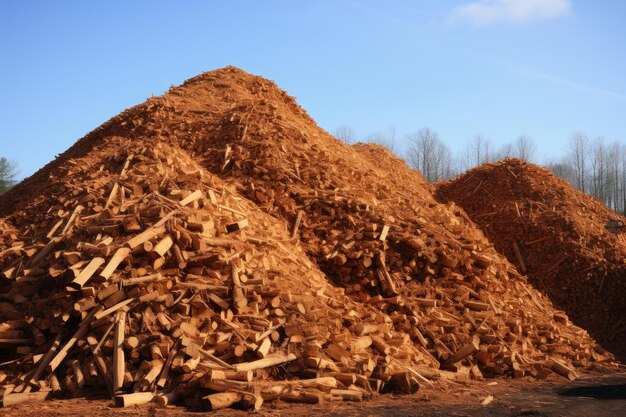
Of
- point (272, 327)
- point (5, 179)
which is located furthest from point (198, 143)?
point (5, 179)

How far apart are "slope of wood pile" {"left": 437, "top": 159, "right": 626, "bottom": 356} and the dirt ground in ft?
16.0

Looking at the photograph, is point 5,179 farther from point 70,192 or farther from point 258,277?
point 258,277

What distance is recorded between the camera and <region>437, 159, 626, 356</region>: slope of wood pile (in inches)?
504

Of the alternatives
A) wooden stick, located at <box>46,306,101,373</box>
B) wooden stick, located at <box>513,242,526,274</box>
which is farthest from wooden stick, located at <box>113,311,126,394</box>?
wooden stick, located at <box>513,242,526,274</box>

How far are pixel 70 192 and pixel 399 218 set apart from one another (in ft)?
17.7

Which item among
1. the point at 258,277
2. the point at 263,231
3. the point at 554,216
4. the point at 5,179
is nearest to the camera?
the point at 258,277

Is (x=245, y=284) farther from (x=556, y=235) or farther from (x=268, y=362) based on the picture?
(x=556, y=235)

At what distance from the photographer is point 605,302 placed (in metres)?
12.8

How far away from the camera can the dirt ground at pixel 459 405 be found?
5586 millimetres

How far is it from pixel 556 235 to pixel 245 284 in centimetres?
940

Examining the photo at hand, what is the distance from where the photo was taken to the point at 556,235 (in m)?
14.1

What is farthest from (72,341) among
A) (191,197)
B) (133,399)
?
(191,197)

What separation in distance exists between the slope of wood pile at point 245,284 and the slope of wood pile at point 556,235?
1.98m

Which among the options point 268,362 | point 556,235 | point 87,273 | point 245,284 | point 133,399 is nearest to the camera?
point 133,399
